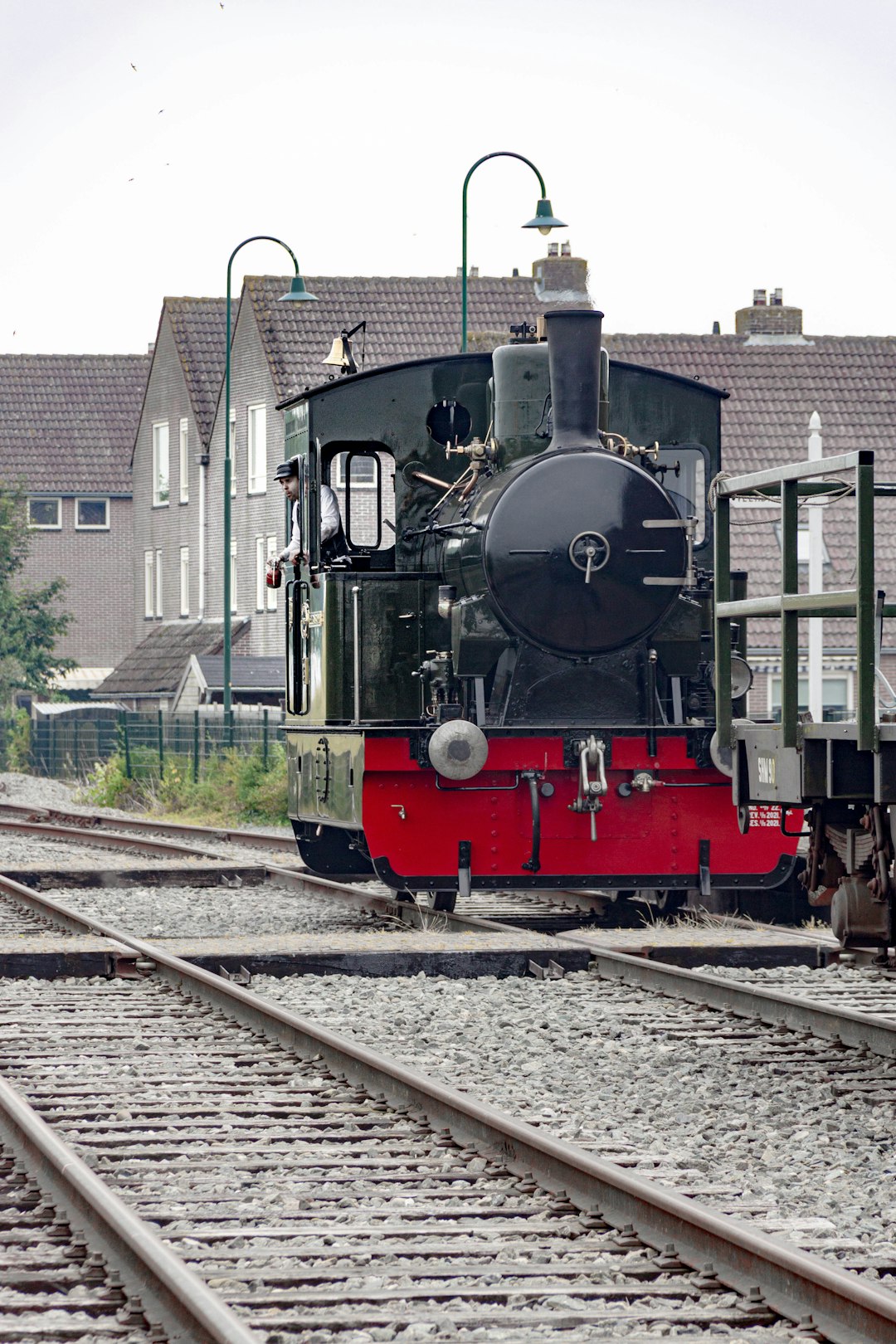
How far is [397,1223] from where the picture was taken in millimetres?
5086

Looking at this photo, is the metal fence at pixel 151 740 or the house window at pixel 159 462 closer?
the metal fence at pixel 151 740

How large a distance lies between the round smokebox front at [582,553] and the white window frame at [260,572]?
1082 inches

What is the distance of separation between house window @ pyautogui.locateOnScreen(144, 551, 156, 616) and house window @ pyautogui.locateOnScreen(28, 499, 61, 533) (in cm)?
526

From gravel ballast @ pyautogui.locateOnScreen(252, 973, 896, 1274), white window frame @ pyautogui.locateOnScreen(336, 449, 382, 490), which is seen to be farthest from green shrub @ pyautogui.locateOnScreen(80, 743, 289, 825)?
gravel ballast @ pyautogui.locateOnScreen(252, 973, 896, 1274)

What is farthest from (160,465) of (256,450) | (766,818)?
(766,818)

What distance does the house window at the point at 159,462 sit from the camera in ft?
150

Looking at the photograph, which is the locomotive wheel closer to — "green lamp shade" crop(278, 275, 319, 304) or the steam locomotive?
the steam locomotive

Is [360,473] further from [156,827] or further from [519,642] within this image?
[156,827]

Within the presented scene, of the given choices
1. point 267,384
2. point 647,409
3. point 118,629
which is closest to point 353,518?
point 647,409

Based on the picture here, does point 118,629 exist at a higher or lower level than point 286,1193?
higher

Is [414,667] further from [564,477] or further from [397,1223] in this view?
[397,1223]

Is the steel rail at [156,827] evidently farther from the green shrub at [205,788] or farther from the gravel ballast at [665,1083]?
the gravel ballast at [665,1083]

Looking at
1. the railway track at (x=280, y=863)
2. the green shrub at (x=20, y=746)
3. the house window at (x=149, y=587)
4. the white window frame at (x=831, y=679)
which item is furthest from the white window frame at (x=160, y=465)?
the railway track at (x=280, y=863)

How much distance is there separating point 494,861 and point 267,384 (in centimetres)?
2764
